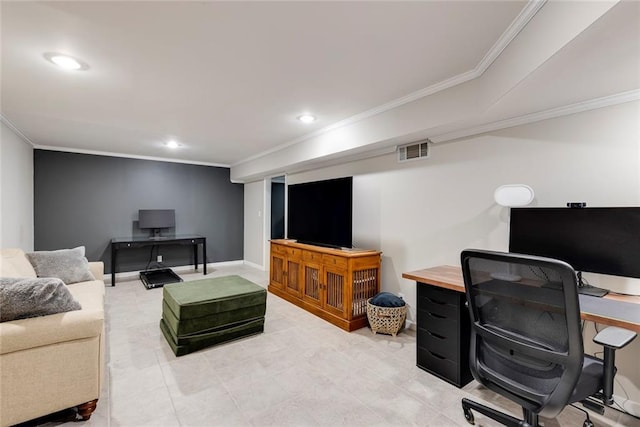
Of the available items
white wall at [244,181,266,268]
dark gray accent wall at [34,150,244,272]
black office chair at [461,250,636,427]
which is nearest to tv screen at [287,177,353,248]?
white wall at [244,181,266,268]

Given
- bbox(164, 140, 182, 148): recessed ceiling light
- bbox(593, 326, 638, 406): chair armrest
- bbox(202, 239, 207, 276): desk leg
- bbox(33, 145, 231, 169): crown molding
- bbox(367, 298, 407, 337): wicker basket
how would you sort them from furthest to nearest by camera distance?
bbox(202, 239, 207, 276): desk leg
bbox(33, 145, 231, 169): crown molding
bbox(164, 140, 182, 148): recessed ceiling light
bbox(367, 298, 407, 337): wicker basket
bbox(593, 326, 638, 406): chair armrest

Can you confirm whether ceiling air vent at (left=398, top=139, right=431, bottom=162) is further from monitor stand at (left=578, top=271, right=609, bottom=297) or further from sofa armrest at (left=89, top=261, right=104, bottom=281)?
sofa armrest at (left=89, top=261, right=104, bottom=281)

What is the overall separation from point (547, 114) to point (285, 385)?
2.87 metres

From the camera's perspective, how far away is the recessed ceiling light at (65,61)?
6.59 feet

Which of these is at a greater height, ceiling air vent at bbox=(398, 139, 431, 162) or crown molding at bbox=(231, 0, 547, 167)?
crown molding at bbox=(231, 0, 547, 167)

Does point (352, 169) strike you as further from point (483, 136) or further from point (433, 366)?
point (433, 366)

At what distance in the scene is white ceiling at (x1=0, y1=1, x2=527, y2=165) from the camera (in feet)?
5.15

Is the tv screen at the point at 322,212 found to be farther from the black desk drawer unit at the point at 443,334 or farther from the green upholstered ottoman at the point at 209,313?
the black desk drawer unit at the point at 443,334

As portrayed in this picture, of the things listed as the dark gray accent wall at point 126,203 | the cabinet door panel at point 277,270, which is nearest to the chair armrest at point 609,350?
the cabinet door panel at point 277,270

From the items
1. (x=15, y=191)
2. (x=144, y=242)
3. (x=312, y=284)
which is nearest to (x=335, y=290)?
(x=312, y=284)

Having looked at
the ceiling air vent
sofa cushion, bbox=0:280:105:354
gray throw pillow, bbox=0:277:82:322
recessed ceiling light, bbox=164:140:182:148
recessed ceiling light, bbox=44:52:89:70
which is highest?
recessed ceiling light, bbox=44:52:89:70

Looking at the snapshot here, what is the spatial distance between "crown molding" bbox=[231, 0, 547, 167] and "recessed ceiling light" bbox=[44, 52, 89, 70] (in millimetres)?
2354

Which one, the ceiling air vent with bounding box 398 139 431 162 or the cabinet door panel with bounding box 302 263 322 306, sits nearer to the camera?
the ceiling air vent with bounding box 398 139 431 162

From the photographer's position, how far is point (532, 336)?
4.63ft
